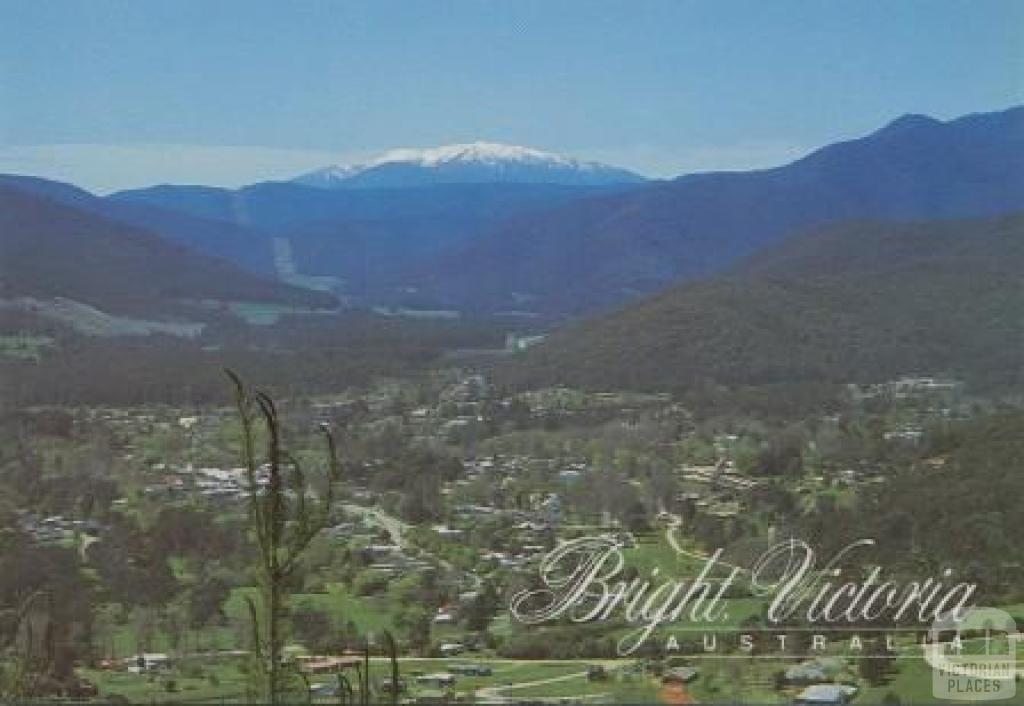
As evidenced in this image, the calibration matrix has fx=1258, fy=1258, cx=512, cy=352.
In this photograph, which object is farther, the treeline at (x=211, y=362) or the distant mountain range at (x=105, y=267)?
the distant mountain range at (x=105, y=267)


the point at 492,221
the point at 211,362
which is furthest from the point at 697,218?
the point at 211,362

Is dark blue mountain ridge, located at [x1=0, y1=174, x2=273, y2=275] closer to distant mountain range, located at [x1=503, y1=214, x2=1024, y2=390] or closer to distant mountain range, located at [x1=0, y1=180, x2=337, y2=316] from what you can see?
distant mountain range, located at [x1=0, y1=180, x2=337, y2=316]

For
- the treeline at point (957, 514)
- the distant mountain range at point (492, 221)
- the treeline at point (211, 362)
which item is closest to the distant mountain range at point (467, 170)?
the distant mountain range at point (492, 221)

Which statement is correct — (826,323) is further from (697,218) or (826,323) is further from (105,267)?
(105,267)

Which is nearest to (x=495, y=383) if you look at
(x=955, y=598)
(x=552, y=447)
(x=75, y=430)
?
(x=552, y=447)

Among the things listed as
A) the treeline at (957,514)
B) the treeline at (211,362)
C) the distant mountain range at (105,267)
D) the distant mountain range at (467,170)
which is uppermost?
the distant mountain range at (467,170)

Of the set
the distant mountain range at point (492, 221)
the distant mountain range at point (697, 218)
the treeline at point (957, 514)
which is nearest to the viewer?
the treeline at point (957, 514)

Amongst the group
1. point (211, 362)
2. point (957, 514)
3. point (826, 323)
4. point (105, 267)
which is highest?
point (105, 267)

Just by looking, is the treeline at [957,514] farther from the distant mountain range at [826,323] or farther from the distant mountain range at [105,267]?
the distant mountain range at [105,267]
